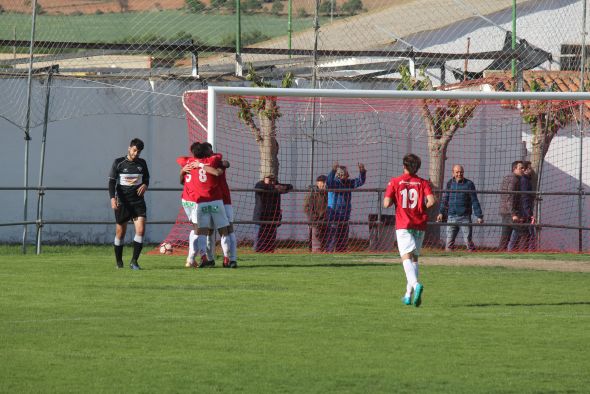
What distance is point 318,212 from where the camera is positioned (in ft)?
80.3

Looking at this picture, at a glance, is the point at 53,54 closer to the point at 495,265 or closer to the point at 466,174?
the point at 466,174

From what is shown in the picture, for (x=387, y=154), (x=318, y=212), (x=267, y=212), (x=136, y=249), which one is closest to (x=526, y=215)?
(x=387, y=154)

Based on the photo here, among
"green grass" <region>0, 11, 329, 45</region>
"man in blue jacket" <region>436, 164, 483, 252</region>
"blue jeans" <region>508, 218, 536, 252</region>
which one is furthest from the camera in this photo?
"green grass" <region>0, 11, 329, 45</region>

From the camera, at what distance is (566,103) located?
81.0ft

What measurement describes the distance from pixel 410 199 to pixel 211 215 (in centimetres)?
538

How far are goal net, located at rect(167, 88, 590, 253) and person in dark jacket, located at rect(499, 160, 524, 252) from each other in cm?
11

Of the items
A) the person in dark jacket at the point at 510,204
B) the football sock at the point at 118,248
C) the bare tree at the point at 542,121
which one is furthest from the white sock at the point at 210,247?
the bare tree at the point at 542,121

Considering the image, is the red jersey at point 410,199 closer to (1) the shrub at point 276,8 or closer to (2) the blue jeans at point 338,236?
A: (2) the blue jeans at point 338,236

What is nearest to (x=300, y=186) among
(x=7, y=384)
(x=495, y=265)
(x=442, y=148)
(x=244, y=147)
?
(x=244, y=147)

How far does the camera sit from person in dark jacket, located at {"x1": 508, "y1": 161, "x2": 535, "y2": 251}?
81.5 feet

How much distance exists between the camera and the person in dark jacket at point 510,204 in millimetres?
24828

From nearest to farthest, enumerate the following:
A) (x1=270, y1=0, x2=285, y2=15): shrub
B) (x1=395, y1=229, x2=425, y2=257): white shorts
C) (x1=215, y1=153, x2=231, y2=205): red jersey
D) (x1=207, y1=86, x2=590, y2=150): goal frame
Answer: (x1=395, y1=229, x2=425, y2=257): white shorts < (x1=215, y1=153, x2=231, y2=205): red jersey < (x1=207, y1=86, x2=590, y2=150): goal frame < (x1=270, y1=0, x2=285, y2=15): shrub

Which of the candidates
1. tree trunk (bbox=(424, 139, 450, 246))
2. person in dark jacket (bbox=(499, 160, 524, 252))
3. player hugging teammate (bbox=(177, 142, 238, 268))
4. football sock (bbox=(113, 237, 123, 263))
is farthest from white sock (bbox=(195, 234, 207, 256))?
person in dark jacket (bbox=(499, 160, 524, 252))

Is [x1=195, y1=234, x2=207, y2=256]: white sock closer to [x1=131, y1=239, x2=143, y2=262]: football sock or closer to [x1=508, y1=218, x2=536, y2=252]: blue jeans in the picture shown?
[x1=131, y1=239, x2=143, y2=262]: football sock
